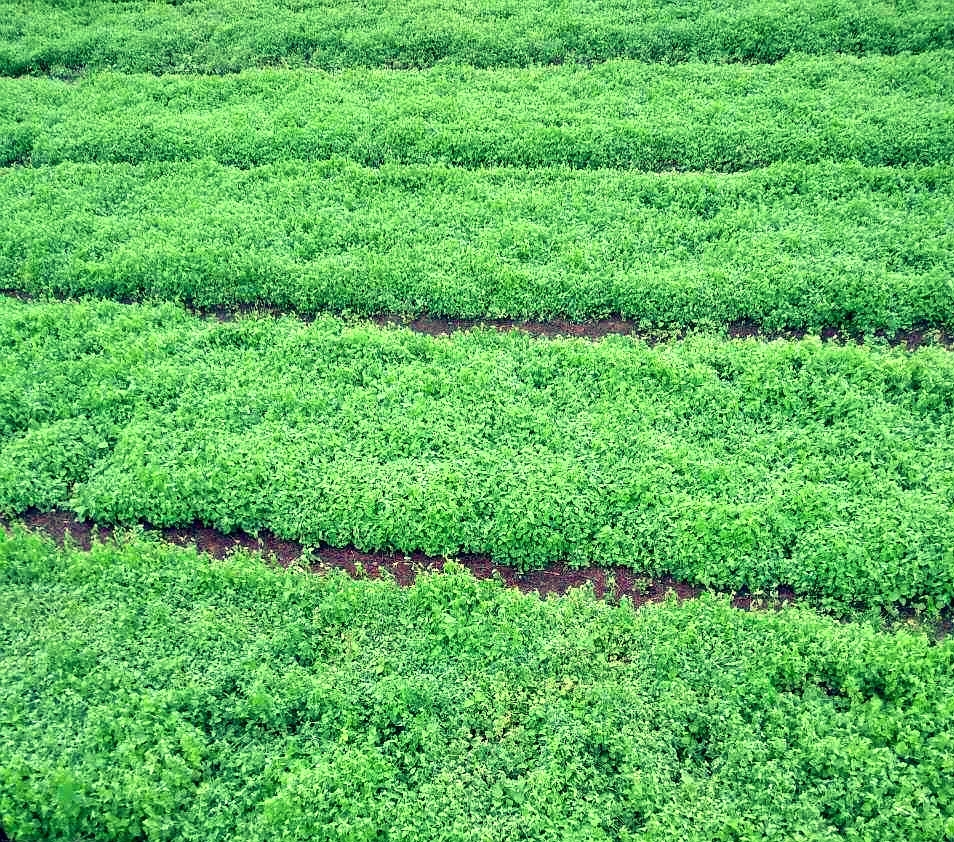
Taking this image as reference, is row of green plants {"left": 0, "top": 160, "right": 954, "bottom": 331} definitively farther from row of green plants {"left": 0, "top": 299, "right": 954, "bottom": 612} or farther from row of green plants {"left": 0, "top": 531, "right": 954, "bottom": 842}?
row of green plants {"left": 0, "top": 531, "right": 954, "bottom": 842}

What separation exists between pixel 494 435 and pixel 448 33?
1200cm

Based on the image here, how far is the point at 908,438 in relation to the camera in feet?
33.1

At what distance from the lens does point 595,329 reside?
1232 cm

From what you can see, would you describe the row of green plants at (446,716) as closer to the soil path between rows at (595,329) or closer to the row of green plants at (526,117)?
the soil path between rows at (595,329)

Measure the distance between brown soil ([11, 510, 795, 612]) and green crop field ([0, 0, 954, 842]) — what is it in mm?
64

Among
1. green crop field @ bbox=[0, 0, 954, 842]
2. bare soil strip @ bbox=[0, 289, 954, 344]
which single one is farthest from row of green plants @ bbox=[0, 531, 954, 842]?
bare soil strip @ bbox=[0, 289, 954, 344]

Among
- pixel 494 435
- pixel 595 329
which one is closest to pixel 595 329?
pixel 595 329

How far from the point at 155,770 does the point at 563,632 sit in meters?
4.46

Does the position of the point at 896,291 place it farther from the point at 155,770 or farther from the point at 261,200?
the point at 155,770

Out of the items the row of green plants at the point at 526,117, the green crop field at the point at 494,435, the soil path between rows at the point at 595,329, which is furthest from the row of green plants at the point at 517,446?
the row of green plants at the point at 526,117

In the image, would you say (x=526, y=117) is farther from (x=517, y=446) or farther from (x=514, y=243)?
(x=517, y=446)

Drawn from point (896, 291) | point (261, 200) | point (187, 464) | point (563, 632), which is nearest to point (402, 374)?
point (187, 464)

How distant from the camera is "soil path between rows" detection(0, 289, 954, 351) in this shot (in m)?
11.7

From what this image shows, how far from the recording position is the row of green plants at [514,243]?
39.7ft
